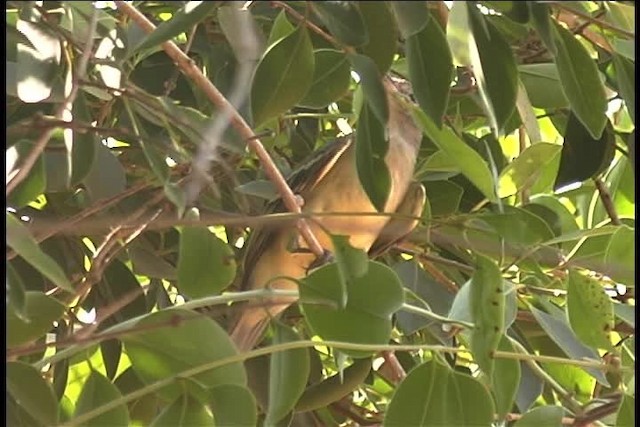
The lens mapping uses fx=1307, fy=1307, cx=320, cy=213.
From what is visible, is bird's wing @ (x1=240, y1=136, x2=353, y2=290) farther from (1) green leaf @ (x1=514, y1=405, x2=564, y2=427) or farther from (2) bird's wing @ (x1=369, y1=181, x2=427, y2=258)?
(1) green leaf @ (x1=514, y1=405, x2=564, y2=427)

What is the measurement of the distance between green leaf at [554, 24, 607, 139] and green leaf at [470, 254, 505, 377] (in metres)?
0.13

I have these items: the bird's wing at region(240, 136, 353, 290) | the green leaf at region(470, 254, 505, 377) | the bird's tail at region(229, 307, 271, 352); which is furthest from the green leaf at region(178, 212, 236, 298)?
the bird's wing at region(240, 136, 353, 290)

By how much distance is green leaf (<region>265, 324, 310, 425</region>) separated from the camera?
991 mm

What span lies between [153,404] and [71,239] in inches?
7.1

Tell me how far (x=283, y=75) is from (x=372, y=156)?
0.34 feet

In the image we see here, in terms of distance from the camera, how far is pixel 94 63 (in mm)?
983

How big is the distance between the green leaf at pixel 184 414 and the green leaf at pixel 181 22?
26cm

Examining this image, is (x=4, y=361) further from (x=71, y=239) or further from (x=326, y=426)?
(x=326, y=426)

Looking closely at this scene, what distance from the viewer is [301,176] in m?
1.59

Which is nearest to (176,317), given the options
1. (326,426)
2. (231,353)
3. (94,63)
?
(231,353)

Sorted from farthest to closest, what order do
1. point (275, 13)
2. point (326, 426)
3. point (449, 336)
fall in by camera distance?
point (326, 426) < point (449, 336) < point (275, 13)

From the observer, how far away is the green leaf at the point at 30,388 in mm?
967

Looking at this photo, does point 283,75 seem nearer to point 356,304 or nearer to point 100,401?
point 356,304

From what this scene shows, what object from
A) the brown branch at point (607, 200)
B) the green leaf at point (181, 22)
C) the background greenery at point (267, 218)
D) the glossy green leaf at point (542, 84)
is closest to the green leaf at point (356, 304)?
the background greenery at point (267, 218)
